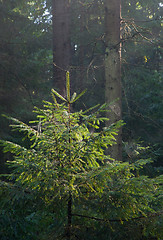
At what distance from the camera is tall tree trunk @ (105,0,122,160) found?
6.66 m

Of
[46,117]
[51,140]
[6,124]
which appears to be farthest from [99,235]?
[6,124]

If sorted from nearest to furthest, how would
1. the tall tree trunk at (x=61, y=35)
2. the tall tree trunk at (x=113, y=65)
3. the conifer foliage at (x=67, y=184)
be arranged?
the conifer foliage at (x=67, y=184)
the tall tree trunk at (x=113, y=65)
the tall tree trunk at (x=61, y=35)

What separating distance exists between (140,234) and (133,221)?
144mm

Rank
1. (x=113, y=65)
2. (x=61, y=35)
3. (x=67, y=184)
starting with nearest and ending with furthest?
(x=67, y=184) < (x=113, y=65) < (x=61, y=35)

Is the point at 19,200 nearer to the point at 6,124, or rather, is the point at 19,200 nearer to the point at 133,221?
the point at 133,221

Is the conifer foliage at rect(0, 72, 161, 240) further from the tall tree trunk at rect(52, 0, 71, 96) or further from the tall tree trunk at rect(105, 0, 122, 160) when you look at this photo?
the tall tree trunk at rect(52, 0, 71, 96)

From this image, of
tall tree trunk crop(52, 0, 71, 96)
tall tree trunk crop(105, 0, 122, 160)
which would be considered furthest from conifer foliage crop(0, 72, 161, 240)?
tall tree trunk crop(52, 0, 71, 96)

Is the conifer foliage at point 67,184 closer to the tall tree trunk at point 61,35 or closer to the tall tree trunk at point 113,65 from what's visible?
the tall tree trunk at point 113,65

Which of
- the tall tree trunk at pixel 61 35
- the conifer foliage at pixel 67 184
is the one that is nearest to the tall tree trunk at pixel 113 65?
the tall tree trunk at pixel 61 35

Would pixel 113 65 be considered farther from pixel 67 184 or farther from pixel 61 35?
pixel 67 184

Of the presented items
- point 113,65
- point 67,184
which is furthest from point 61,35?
point 67,184

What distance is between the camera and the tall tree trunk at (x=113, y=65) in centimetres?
666

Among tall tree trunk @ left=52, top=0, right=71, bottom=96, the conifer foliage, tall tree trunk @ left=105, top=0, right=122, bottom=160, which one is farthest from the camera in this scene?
tall tree trunk @ left=52, top=0, right=71, bottom=96

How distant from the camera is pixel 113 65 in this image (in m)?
6.80
